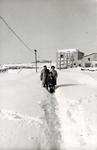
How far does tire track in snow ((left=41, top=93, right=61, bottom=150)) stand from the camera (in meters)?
6.80

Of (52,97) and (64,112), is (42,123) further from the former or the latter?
(52,97)

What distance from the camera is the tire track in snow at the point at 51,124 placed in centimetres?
680

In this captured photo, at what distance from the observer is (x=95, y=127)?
7.38 metres

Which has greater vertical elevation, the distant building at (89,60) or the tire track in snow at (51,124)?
the distant building at (89,60)

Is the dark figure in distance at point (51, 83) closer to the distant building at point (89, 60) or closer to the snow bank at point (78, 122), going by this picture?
the snow bank at point (78, 122)

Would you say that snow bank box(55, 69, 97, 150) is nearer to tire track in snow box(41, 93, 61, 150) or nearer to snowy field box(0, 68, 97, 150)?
snowy field box(0, 68, 97, 150)

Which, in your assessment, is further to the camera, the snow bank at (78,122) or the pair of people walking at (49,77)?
the pair of people walking at (49,77)

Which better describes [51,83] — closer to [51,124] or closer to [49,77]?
[49,77]

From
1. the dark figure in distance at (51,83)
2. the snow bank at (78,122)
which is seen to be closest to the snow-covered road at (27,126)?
the snow bank at (78,122)

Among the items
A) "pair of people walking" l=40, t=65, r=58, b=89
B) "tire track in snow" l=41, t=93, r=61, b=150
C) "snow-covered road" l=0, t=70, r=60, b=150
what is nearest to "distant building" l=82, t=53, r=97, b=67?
"pair of people walking" l=40, t=65, r=58, b=89

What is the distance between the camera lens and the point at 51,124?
25.6 ft

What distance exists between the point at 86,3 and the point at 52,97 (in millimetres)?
4938

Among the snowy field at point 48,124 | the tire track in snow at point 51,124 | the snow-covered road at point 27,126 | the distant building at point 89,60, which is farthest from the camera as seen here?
the distant building at point 89,60

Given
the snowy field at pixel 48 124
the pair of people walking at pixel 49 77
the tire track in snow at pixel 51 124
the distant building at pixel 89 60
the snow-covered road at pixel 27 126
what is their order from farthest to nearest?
the distant building at pixel 89 60
the pair of people walking at pixel 49 77
the tire track in snow at pixel 51 124
the snowy field at pixel 48 124
the snow-covered road at pixel 27 126
